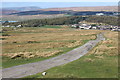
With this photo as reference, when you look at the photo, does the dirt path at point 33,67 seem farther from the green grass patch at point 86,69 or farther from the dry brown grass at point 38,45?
the dry brown grass at point 38,45

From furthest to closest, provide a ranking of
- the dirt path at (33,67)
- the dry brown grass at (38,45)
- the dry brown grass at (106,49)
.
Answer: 1. the dry brown grass at (38,45)
2. the dry brown grass at (106,49)
3. the dirt path at (33,67)

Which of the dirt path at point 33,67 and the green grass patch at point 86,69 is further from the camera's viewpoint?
the dirt path at point 33,67

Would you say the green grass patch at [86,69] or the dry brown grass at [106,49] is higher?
the dry brown grass at [106,49]

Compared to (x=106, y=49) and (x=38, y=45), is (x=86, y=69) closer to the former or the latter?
(x=106, y=49)

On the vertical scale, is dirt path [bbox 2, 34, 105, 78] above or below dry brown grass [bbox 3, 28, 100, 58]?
below

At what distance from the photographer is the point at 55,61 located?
858 inches

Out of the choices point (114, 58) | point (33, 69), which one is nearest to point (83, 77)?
point (33, 69)

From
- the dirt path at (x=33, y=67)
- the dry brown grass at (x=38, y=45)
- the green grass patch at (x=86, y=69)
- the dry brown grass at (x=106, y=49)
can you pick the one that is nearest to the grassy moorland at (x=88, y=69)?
the green grass patch at (x=86, y=69)

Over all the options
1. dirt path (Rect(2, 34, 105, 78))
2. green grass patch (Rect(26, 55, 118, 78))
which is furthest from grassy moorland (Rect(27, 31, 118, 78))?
dirt path (Rect(2, 34, 105, 78))

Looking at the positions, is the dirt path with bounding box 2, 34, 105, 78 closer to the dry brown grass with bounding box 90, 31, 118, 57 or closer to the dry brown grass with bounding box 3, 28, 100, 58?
the dry brown grass with bounding box 3, 28, 100, 58

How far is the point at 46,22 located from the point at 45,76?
84454 millimetres

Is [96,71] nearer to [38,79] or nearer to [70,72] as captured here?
[70,72]

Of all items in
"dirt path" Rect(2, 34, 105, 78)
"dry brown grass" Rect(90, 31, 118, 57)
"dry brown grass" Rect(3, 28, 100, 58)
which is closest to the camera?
"dirt path" Rect(2, 34, 105, 78)

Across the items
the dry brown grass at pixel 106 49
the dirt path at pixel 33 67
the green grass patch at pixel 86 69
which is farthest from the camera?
the dry brown grass at pixel 106 49
